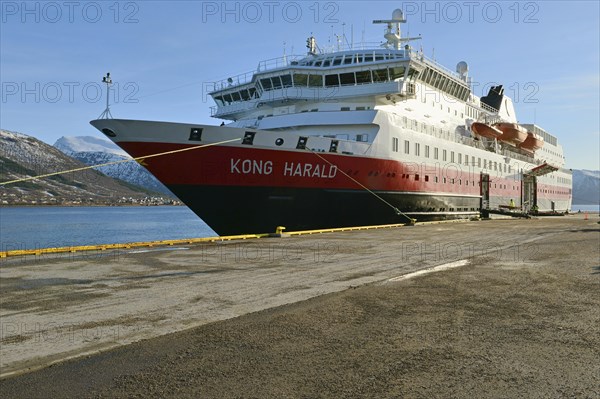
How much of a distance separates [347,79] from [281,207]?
29.3 ft

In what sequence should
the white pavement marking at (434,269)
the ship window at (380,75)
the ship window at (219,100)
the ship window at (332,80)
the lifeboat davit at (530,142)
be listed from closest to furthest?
the white pavement marking at (434,269) < the ship window at (380,75) < the ship window at (332,80) < the ship window at (219,100) < the lifeboat davit at (530,142)

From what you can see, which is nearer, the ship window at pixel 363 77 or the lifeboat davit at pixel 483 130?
the ship window at pixel 363 77

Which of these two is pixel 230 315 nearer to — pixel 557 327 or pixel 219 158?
pixel 557 327

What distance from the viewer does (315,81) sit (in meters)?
24.1

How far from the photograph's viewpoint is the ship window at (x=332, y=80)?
78.5 feet

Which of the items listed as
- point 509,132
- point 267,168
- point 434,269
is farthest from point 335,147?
point 509,132

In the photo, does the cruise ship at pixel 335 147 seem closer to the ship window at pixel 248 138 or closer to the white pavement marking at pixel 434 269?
the ship window at pixel 248 138

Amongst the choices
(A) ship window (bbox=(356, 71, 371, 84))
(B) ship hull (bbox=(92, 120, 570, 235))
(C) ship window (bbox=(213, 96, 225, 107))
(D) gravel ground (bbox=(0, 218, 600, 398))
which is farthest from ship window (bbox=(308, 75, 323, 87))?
(D) gravel ground (bbox=(0, 218, 600, 398))

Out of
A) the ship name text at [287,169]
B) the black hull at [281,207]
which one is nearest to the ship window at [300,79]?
the ship name text at [287,169]

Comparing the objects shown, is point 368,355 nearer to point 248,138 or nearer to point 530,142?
point 248,138

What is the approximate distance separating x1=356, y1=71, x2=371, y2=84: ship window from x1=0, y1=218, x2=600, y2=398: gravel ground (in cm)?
1810

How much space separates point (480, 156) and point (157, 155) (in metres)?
25.1

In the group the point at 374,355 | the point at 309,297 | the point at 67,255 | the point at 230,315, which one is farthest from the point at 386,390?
the point at 67,255

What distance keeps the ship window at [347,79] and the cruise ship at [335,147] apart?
0.07 m
